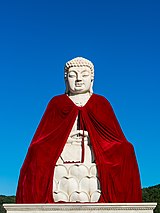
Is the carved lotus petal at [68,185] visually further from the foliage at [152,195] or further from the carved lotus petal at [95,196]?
the foliage at [152,195]

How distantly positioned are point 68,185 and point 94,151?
1.01 meters

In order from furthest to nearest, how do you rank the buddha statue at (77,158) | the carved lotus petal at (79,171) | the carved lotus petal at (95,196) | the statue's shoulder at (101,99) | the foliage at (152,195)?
the foliage at (152,195) < the statue's shoulder at (101,99) < the carved lotus petal at (79,171) < the buddha statue at (77,158) < the carved lotus petal at (95,196)

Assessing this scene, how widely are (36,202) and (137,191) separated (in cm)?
233

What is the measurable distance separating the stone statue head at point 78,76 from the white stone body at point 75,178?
65.4 inches

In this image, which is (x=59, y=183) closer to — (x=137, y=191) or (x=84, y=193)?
(x=84, y=193)

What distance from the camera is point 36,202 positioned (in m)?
10.2

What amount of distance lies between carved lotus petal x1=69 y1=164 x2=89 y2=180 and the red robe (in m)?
0.32

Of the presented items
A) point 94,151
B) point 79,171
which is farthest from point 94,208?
point 94,151

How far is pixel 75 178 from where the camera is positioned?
10523 mm

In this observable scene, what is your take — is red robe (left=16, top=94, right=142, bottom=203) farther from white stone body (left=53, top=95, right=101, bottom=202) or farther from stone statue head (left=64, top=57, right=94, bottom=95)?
stone statue head (left=64, top=57, right=94, bottom=95)

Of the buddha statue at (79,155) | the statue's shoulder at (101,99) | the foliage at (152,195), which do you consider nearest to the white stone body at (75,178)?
the buddha statue at (79,155)

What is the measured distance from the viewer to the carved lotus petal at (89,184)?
10414 millimetres

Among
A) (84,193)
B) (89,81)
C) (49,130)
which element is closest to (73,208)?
(84,193)

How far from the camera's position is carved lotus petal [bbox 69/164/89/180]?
1051 centimetres
